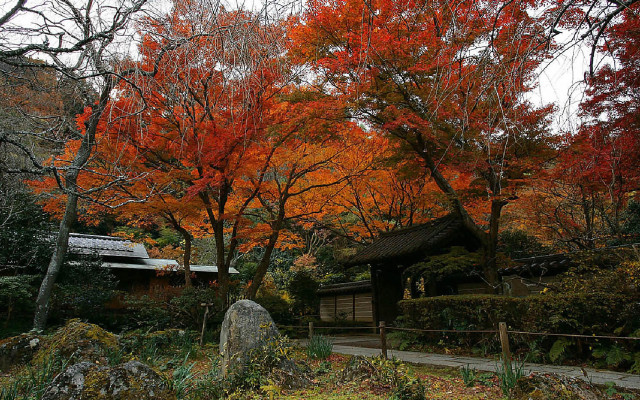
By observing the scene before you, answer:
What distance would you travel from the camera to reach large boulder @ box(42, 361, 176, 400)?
2.98 metres

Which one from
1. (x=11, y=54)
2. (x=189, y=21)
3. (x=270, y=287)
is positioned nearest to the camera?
(x=189, y=21)

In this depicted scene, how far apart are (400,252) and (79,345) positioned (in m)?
8.13

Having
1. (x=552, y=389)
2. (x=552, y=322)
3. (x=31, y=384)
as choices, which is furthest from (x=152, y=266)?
(x=552, y=389)

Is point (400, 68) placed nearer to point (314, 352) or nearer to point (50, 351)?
point (314, 352)

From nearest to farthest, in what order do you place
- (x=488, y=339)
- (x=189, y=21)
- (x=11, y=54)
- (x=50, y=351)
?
(x=189, y=21)
(x=11, y=54)
(x=50, y=351)
(x=488, y=339)

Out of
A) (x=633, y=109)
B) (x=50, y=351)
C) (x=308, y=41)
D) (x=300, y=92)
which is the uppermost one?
(x=308, y=41)

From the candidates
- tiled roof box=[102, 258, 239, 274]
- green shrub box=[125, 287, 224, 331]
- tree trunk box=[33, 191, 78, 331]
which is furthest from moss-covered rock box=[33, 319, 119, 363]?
tiled roof box=[102, 258, 239, 274]

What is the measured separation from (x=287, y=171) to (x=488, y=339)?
22.3 feet

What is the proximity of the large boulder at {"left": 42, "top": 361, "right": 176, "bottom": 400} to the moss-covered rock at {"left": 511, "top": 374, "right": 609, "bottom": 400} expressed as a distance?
10.4ft

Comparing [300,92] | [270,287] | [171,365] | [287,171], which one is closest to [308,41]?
[300,92]

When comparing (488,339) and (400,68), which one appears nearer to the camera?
(488,339)

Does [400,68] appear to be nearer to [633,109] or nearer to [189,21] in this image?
[633,109]

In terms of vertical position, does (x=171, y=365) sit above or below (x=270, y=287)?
below

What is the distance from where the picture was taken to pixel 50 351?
18.0ft
